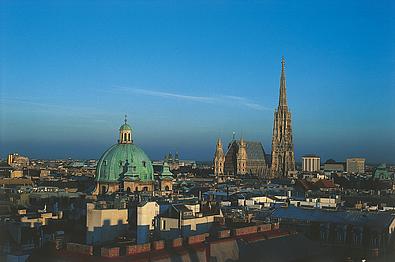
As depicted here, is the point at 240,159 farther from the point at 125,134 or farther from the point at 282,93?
the point at 125,134

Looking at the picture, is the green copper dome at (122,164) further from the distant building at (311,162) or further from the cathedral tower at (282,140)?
the distant building at (311,162)

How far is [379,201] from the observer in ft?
165

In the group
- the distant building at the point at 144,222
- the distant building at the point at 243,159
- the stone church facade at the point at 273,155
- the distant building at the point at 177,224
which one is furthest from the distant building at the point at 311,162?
the distant building at the point at 144,222

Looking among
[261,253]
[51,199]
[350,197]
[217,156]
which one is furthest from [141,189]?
[217,156]

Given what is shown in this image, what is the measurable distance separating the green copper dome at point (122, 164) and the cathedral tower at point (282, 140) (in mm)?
68420

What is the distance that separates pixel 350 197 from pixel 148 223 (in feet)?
124

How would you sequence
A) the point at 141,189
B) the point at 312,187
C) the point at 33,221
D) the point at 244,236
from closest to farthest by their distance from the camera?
the point at 244,236, the point at 33,221, the point at 141,189, the point at 312,187

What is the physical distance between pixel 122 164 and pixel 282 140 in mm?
71836

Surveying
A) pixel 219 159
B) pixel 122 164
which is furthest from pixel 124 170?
pixel 219 159

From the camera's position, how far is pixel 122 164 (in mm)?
54156

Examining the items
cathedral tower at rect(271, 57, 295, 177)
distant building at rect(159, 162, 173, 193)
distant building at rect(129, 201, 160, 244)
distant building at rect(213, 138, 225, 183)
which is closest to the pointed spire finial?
cathedral tower at rect(271, 57, 295, 177)

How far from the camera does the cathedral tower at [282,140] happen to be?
119938 mm

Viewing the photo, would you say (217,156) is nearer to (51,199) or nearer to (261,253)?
(51,199)

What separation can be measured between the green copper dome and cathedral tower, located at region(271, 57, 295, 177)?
6842 cm
